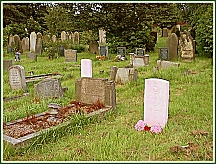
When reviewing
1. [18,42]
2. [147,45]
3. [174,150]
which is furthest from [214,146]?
[18,42]

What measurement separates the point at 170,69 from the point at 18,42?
15.5 metres

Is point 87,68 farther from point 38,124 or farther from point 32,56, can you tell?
point 32,56

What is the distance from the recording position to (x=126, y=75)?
946 centimetres

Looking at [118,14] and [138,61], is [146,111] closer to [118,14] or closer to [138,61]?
[138,61]

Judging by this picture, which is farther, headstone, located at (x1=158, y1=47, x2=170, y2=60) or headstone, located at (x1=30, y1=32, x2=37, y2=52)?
headstone, located at (x1=30, y1=32, x2=37, y2=52)

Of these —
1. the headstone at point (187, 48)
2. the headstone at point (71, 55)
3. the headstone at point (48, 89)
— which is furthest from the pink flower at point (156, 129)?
the headstone at point (71, 55)

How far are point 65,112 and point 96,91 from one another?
2.83 ft

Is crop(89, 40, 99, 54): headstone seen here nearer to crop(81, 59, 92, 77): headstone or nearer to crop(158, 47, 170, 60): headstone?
crop(158, 47, 170, 60): headstone

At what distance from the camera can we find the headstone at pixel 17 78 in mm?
8616

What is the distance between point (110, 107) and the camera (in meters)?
6.33

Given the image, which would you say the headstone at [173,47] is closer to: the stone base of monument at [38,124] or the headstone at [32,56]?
the headstone at [32,56]

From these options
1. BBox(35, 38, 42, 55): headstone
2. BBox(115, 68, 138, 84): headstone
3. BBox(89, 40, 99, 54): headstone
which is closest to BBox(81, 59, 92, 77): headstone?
BBox(115, 68, 138, 84): headstone

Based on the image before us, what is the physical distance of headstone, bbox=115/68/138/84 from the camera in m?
9.41

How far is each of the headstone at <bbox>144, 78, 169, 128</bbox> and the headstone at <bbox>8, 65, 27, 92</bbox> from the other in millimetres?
4470
